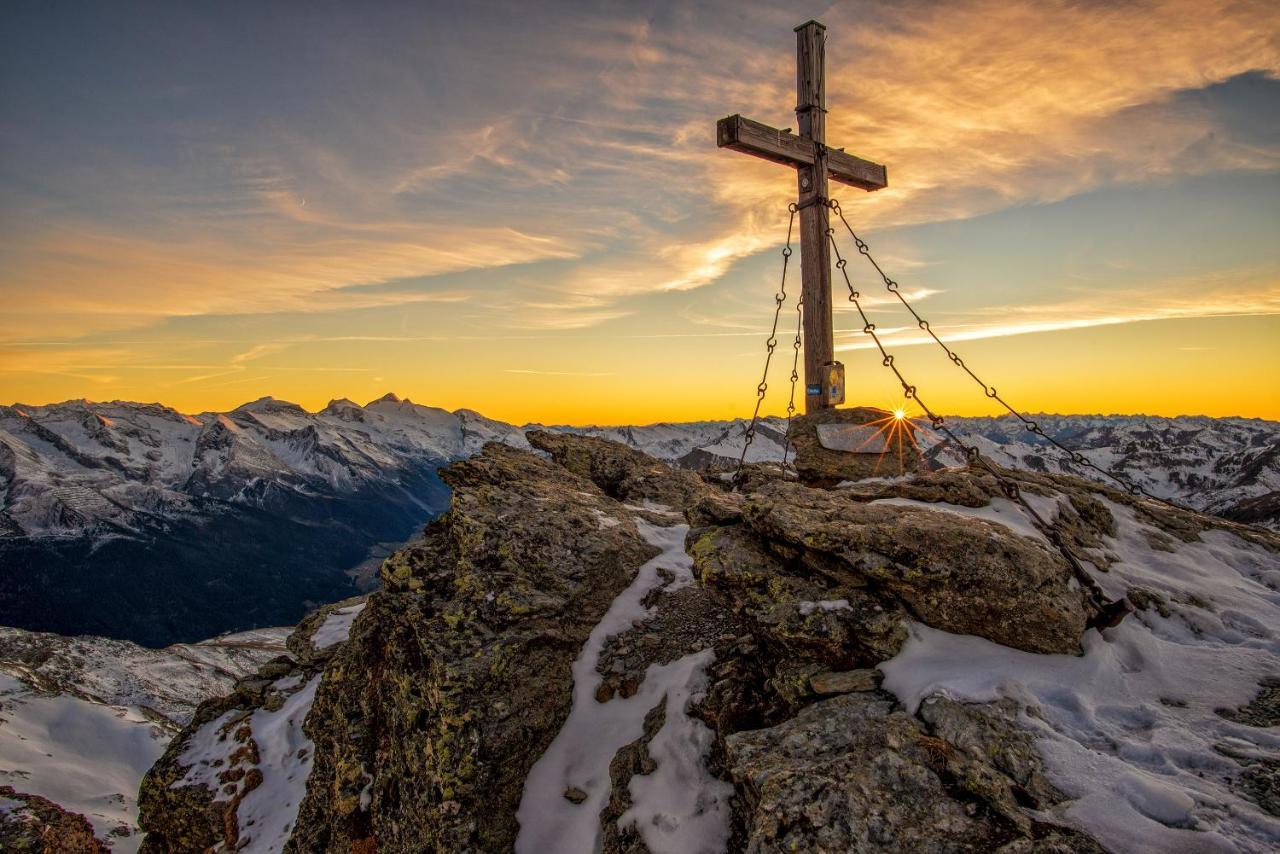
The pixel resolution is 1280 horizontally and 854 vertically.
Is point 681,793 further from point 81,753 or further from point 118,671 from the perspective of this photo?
point 118,671

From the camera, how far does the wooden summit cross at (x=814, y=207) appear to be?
13.8 metres

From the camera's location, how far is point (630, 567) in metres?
14.2

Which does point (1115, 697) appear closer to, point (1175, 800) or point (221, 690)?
point (1175, 800)

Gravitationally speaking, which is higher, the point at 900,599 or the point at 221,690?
the point at 900,599

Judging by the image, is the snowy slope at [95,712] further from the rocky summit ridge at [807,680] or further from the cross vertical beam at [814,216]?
the cross vertical beam at [814,216]

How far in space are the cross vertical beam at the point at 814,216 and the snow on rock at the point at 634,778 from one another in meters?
7.49

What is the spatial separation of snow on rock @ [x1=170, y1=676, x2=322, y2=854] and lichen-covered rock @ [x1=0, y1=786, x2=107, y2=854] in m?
35.0

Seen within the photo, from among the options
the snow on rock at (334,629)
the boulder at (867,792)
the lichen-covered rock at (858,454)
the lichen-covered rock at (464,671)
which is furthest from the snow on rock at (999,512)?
the snow on rock at (334,629)

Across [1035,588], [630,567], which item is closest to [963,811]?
[1035,588]

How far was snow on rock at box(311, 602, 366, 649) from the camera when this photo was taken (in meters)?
23.9

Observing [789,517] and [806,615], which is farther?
[789,517]

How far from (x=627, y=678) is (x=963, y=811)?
682 centimetres

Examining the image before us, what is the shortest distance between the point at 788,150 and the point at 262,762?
24338mm

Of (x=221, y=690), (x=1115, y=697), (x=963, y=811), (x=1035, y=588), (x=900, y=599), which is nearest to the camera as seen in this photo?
(x=963, y=811)
